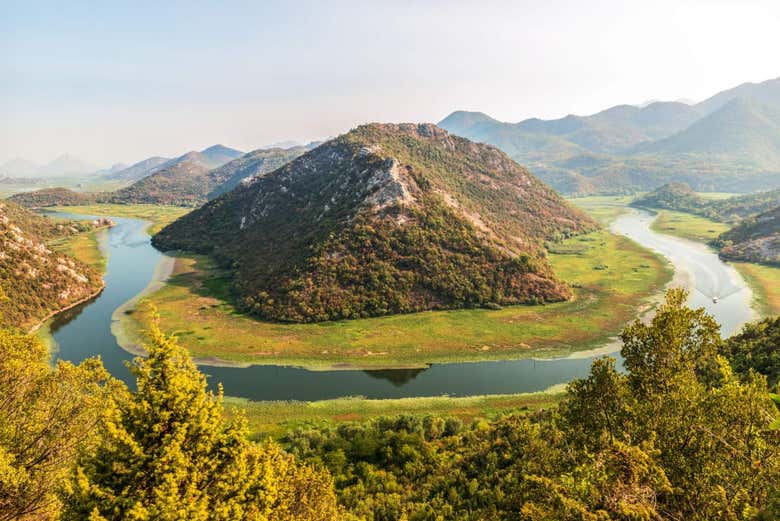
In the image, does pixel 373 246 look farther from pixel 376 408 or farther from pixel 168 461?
pixel 168 461

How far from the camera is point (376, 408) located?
63781 millimetres

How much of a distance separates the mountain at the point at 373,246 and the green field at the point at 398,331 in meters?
5.91

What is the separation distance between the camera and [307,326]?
310 ft

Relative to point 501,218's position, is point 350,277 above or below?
below

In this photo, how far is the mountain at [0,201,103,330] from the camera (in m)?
95.8

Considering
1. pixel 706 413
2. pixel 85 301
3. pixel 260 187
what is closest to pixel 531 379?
pixel 706 413

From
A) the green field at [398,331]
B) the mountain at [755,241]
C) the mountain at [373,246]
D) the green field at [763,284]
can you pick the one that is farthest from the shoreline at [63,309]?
the mountain at [755,241]

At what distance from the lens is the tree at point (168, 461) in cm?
1343

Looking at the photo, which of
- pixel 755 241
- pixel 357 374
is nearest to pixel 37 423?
pixel 357 374

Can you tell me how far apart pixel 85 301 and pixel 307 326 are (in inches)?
2767

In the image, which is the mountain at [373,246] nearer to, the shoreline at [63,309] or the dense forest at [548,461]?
the shoreline at [63,309]

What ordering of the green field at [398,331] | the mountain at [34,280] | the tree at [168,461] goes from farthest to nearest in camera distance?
the mountain at [34,280] < the green field at [398,331] < the tree at [168,461]

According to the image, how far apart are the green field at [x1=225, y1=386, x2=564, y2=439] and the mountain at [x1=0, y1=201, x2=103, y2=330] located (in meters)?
70.8

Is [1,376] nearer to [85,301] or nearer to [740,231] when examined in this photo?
[85,301]
